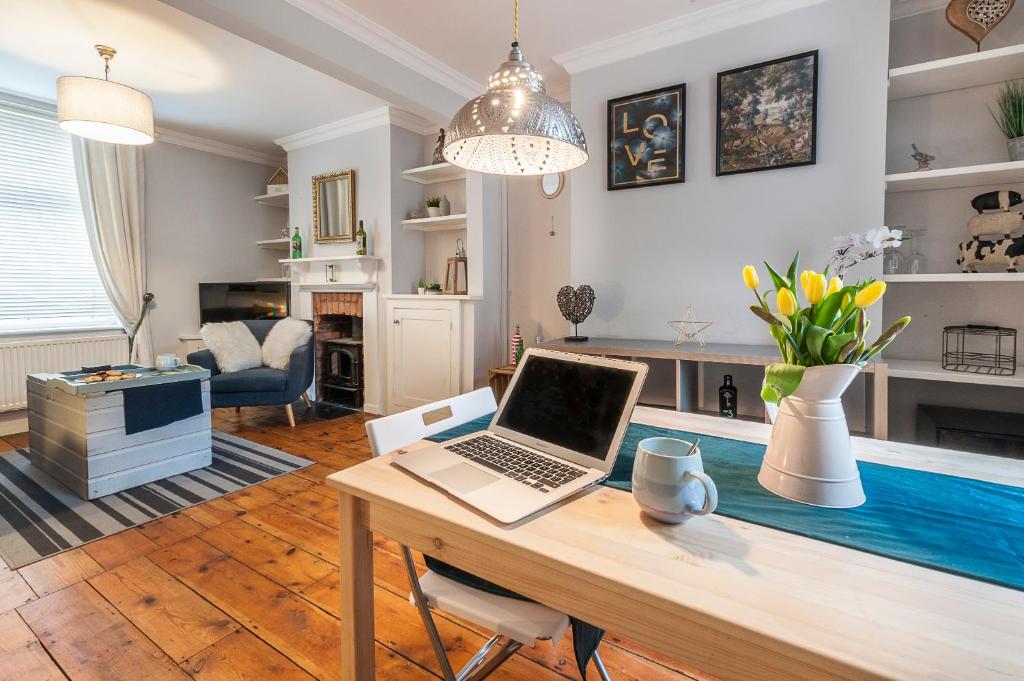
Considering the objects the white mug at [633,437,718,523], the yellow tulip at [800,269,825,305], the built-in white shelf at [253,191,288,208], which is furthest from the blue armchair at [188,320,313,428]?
the yellow tulip at [800,269,825,305]

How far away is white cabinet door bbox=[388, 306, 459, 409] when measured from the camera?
3900 millimetres

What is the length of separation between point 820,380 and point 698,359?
158 centimetres

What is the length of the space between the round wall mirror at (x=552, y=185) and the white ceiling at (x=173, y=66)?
1.57 meters

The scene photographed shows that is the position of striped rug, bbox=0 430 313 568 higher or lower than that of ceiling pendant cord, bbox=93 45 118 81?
lower

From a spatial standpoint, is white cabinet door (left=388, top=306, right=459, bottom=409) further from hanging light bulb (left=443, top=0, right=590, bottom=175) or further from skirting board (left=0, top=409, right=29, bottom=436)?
skirting board (left=0, top=409, right=29, bottom=436)

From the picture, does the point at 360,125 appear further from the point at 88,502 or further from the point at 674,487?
the point at 674,487

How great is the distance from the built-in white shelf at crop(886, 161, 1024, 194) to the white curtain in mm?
5629

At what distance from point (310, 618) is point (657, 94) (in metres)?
3.12

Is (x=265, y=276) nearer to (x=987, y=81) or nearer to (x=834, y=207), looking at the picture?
(x=834, y=207)

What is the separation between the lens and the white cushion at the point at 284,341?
13.2 ft

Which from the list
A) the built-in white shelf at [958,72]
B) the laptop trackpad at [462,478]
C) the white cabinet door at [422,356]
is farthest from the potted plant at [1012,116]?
the white cabinet door at [422,356]

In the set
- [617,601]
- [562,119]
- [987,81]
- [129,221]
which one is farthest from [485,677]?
[129,221]

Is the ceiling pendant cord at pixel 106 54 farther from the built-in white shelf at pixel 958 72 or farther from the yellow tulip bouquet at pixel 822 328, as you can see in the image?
the built-in white shelf at pixel 958 72

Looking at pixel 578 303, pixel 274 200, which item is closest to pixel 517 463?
pixel 578 303
